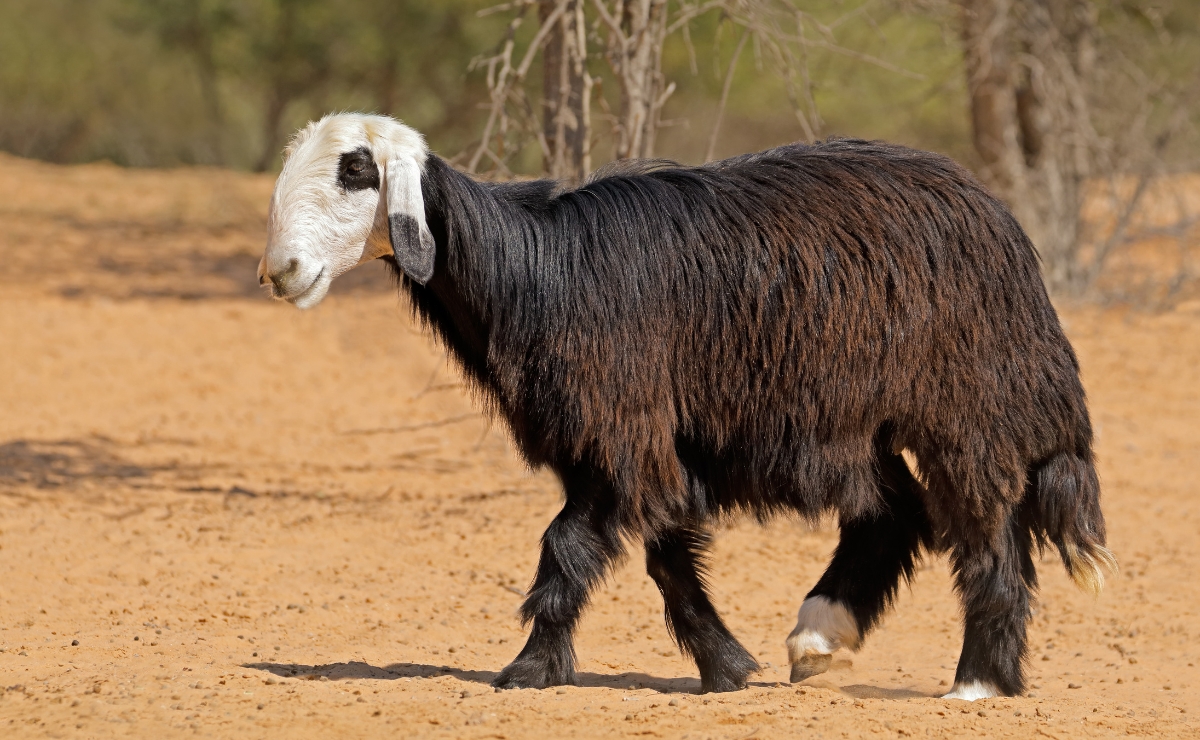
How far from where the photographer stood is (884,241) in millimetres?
4852

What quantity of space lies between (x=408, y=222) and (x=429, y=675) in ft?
5.92

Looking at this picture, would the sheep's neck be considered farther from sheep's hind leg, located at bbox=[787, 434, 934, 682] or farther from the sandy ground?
sheep's hind leg, located at bbox=[787, 434, 934, 682]

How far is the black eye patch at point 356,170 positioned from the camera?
456 centimetres

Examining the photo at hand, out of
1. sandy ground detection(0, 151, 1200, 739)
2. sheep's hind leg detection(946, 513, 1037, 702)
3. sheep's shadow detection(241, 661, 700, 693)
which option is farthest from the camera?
sheep's shadow detection(241, 661, 700, 693)

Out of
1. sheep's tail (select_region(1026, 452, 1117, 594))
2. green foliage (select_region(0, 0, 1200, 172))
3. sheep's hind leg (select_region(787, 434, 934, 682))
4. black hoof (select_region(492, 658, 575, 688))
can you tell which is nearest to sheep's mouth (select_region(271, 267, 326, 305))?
black hoof (select_region(492, 658, 575, 688))

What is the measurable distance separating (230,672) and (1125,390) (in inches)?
361

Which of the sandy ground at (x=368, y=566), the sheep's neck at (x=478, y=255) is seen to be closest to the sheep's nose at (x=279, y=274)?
the sheep's neck at (x=478, y=255)

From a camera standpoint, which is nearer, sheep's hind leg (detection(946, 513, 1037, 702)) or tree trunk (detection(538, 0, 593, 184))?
sheep's hind leg (detection(946, 513, 1037, 702))

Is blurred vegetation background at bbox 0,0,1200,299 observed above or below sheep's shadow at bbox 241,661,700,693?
above

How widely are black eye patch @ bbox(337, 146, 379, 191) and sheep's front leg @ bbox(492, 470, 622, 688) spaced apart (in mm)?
1267

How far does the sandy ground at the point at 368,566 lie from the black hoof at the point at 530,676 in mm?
87

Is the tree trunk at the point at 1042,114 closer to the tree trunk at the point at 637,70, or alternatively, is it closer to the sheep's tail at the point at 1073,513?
the tree trunk at the point at 637,70

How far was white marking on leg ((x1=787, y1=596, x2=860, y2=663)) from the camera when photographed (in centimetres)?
529

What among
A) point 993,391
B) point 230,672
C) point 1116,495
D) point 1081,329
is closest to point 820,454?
point 993,391
